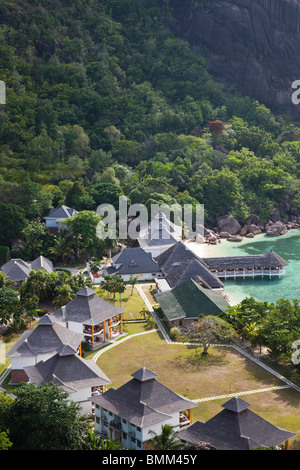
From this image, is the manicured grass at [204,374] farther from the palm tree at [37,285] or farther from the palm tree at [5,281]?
the palm tree at [5,281]

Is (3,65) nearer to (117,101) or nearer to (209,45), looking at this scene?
(117,101)

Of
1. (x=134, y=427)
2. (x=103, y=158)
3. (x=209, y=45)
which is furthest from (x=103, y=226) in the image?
(x=209, y=45)

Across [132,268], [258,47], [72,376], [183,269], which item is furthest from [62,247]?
[258,47]

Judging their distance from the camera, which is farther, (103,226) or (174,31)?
(174,31)

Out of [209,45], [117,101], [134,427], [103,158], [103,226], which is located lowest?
[134,427]

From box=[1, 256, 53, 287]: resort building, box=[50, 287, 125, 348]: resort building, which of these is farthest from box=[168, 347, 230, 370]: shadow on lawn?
box=[1, 256, 53, 287]: resort building

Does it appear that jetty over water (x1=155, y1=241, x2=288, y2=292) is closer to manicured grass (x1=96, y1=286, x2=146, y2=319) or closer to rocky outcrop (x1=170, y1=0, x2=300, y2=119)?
manicured grass (x1=96, y1=286, x2=146, y2=319)

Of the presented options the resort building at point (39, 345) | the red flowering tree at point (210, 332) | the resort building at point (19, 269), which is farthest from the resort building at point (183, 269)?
the resort building at point (39, 345)
